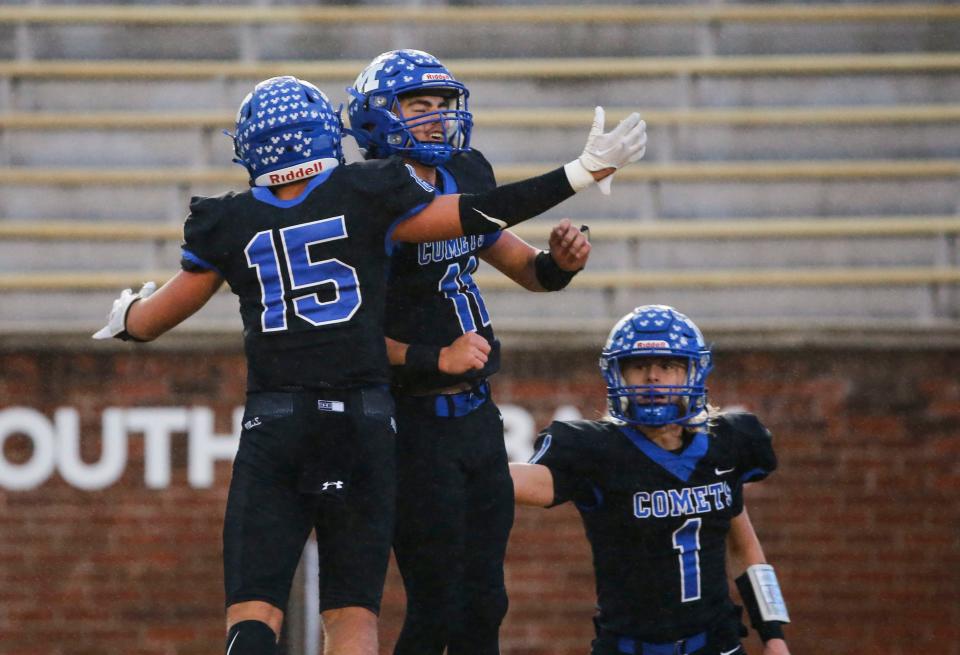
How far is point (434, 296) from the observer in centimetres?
437

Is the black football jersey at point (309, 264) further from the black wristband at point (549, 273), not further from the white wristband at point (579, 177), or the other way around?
the black wristband at point (549, 273)

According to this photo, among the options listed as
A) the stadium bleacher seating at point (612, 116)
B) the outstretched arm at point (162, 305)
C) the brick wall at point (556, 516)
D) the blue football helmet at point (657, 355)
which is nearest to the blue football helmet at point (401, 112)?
the outstretched arm at point (162, 305)

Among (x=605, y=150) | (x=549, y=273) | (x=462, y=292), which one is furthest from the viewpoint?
(x=549, y=273)

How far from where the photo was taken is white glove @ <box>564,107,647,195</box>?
3993 mm

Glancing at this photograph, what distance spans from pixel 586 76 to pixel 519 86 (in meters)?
0.36

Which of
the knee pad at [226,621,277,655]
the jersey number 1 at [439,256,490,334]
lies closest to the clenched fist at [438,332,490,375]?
the jersey number 1 at [439,256,490,334]

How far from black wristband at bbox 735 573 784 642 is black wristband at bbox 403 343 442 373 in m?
1.20

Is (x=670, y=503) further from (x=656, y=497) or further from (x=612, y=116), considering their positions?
(x=612, y=116)

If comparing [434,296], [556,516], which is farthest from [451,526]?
[556,516]

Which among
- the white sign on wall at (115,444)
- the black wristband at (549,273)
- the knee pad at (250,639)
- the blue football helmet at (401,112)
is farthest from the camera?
the white sign on wall at (115,444)

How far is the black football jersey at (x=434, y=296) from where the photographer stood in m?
4.32

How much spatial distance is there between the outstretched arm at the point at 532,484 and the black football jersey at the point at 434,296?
13.9 inches

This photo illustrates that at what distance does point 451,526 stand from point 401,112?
3.66ft

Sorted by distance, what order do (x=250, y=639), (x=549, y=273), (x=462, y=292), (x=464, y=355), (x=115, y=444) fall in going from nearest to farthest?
(x=250, y=639)
(x=464, y=355)
(x=462, y=292)
(x=549, y=273)
(x=115, y=444)
